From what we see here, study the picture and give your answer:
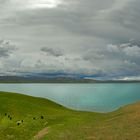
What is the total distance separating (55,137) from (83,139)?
4500 millimetres

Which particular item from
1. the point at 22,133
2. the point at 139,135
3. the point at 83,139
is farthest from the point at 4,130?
the point at 139,135

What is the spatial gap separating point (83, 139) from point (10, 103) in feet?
146

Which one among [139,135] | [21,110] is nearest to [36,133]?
[139,135]

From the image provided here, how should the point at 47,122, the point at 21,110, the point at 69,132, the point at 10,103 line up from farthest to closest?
1. the point at 10,103
2. the point at 21,110
3. the point at 47,122
4. the point at 69,132

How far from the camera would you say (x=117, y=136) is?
3816 cm

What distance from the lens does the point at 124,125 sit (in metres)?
44.3

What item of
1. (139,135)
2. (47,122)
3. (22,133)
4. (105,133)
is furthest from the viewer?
(47,122)

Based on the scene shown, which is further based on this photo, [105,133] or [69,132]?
[69,132]

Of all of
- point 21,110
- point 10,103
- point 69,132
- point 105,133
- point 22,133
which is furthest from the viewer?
point 10,103

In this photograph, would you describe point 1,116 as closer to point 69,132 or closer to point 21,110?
point 21,110

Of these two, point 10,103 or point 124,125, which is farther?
point 10,103

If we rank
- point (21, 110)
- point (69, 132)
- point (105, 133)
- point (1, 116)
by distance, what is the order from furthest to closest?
1. point (21, 110)
2. point (1, 116)
3. point (69, 132)
4. point (105, 133)

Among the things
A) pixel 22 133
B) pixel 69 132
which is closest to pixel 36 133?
pixel 22 133

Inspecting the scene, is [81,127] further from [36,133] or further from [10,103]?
[10,103]
